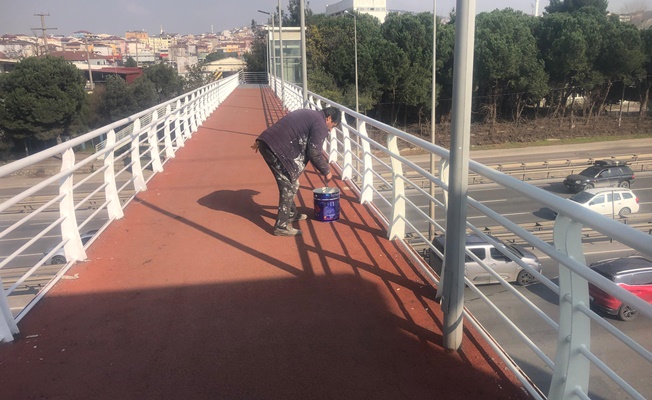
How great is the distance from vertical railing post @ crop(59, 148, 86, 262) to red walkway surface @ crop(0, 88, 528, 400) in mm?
172

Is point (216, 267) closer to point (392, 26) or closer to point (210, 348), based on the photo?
point (210, 348)

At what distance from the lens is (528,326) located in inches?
381

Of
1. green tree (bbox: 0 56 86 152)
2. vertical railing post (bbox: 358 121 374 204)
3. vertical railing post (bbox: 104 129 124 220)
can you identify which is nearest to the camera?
vertical railing post (bbox: 104 129 124 220)

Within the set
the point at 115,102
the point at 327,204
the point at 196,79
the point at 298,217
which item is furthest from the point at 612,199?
the point at 196,79

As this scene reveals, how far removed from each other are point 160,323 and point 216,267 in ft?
3.52

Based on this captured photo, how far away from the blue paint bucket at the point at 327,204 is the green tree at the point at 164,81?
4275cm

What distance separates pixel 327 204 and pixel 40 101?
675 inches

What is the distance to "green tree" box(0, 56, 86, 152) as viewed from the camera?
16.7 meters

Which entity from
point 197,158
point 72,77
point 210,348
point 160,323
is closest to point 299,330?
point 210,348

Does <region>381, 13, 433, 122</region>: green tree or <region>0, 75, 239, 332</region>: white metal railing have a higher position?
<region>381, 13, 433, 122</region>: green tree

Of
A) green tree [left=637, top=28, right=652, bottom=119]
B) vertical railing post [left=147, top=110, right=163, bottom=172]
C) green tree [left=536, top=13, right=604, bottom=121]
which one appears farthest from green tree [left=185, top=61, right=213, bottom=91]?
vertical railing post [left=147, top=110, right=163, bottom=172]

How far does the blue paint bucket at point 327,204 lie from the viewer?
5660mm

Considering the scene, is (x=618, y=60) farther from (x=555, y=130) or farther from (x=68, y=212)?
(x=68, y=212)

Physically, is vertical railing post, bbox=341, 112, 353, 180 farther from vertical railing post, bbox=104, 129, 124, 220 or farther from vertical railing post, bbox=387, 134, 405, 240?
vertical railing post, bbox=104, 129, 124, 220
